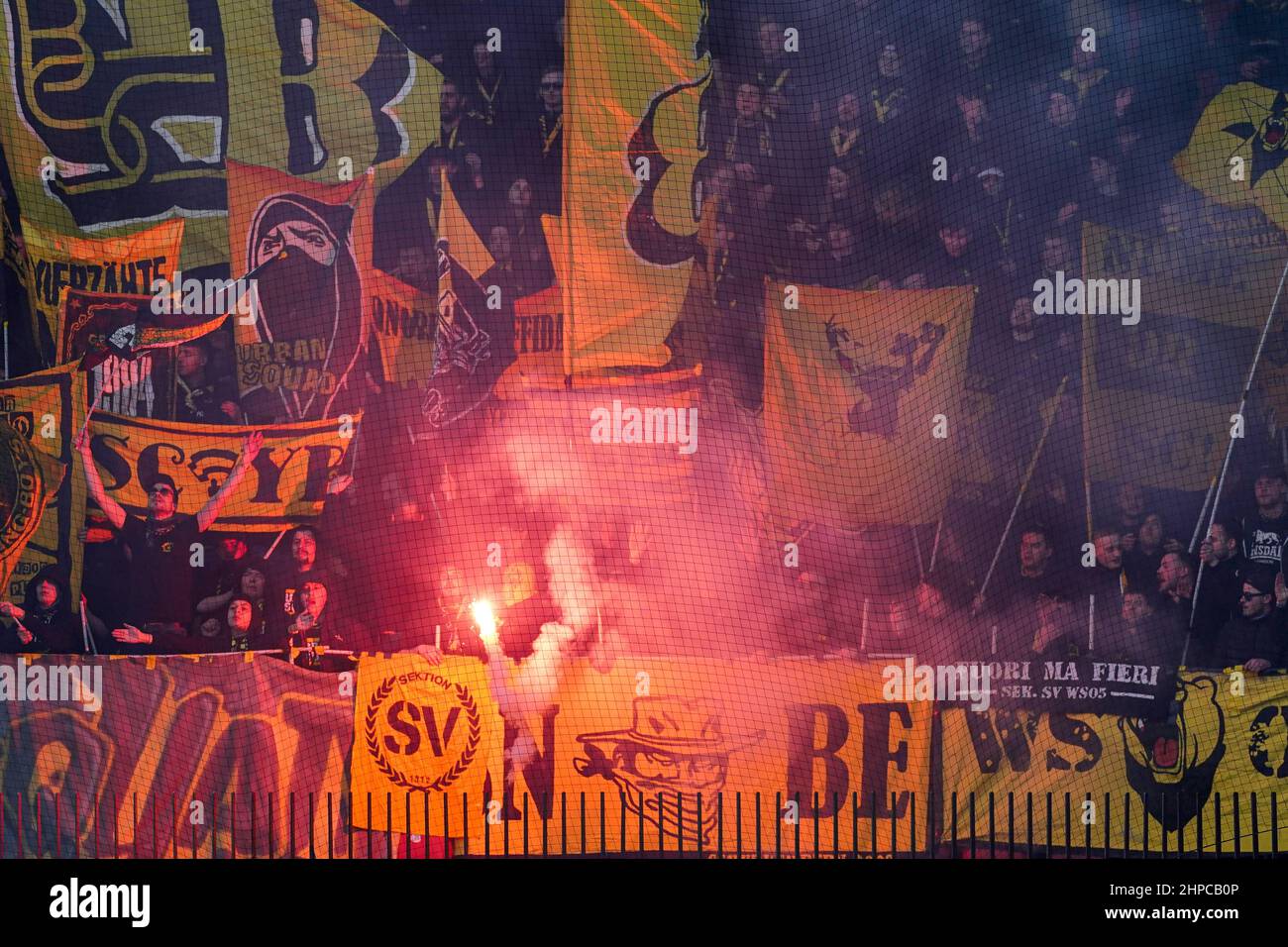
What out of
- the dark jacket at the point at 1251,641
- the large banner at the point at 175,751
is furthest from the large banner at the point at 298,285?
the dark jacket at the point at 1251,641

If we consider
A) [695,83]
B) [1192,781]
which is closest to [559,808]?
[1192,781]

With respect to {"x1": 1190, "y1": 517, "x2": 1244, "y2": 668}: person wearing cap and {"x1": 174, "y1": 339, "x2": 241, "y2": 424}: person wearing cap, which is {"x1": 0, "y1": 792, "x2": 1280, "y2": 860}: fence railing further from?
{"x1": 174, "y1": 339, "x2": 241, "y2": 424}: person wearing cap

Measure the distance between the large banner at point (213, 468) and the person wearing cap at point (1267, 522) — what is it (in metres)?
5.21

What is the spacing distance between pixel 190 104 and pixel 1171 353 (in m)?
5.83

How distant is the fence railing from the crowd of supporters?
870 millimetres

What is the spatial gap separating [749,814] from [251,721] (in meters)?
2.85

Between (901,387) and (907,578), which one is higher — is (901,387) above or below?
above

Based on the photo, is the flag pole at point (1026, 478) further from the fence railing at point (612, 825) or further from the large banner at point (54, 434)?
the large banner at point (54, 434)

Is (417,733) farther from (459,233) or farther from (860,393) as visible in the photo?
(860,393)

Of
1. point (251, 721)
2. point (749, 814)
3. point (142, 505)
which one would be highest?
point (142, 505)

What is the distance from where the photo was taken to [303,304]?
8.11 metres

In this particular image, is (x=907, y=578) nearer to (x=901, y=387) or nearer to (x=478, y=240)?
(x=901, y=387)

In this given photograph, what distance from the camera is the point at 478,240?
8109 mm

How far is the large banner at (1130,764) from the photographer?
7699mm
